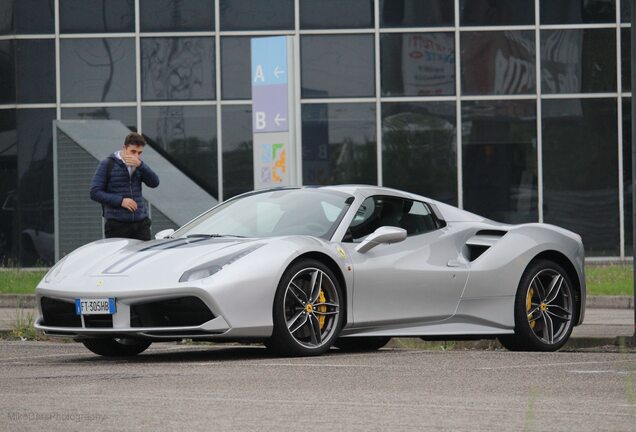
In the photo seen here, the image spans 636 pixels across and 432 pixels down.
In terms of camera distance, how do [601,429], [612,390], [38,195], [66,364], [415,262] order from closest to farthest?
[601,429] → [612,390] → [66,364] → [415,262] → [38,195]

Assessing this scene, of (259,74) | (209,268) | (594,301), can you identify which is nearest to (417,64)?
(259,74)

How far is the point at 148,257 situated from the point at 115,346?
3.42 feet

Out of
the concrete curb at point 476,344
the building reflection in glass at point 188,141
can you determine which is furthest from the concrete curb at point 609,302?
the building reflection in glass at point 188,141

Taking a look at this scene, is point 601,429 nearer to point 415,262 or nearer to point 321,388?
point 321,388

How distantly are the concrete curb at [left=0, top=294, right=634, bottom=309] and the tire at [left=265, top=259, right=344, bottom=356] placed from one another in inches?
325

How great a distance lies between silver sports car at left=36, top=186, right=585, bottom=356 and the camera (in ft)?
30.2

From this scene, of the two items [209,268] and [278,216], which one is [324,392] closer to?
[209,268]

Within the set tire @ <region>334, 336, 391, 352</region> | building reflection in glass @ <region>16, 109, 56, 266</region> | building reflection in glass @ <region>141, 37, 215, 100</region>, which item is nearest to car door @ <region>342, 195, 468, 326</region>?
tire @ <region>334, 336, 391, 352</region>

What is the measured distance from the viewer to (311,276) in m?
9.60

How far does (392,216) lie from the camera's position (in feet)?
35.0

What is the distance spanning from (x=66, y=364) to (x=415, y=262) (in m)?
2.62

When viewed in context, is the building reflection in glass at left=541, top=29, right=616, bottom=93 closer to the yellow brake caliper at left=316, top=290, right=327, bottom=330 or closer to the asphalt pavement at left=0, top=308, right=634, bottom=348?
the asphalt pavement at left=0, top=308, right=634, bottom=348

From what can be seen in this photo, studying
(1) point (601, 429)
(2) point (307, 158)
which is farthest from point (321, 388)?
(2) point (307, 158)

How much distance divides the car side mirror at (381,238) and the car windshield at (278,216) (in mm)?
253
